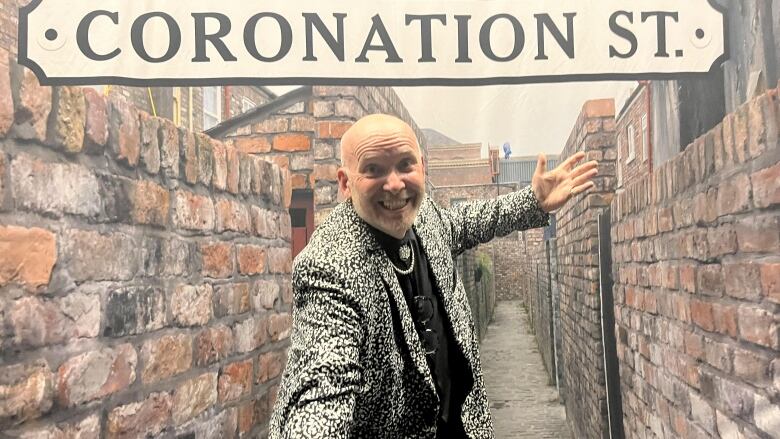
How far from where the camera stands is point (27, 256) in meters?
1.13

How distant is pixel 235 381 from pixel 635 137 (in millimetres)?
1658

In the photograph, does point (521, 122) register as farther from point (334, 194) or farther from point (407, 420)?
point (407, 420)

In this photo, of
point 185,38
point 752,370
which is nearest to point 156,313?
point 185,38

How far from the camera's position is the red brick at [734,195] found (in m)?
1.32

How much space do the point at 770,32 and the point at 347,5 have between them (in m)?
1.07

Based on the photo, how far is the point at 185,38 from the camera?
164 cm

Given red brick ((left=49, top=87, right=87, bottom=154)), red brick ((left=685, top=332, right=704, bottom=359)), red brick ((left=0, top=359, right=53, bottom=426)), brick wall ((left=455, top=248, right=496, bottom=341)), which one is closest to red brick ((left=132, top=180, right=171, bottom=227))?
red brick ((left=49, top=87, right=87, bottom=154))

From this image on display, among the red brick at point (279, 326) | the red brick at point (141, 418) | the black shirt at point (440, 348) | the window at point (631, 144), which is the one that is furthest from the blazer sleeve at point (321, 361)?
the window at point (631, 144)

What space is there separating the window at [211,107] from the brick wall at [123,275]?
0.14 metres

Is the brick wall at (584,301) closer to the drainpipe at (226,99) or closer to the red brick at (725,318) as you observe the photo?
the red brick at (725,318)

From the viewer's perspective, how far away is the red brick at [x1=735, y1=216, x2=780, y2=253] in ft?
4.00

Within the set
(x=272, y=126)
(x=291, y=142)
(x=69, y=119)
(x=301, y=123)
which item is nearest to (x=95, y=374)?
(x=69, y=119)

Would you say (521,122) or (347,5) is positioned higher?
(347,5)

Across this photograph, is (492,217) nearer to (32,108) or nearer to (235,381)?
(235,381)
